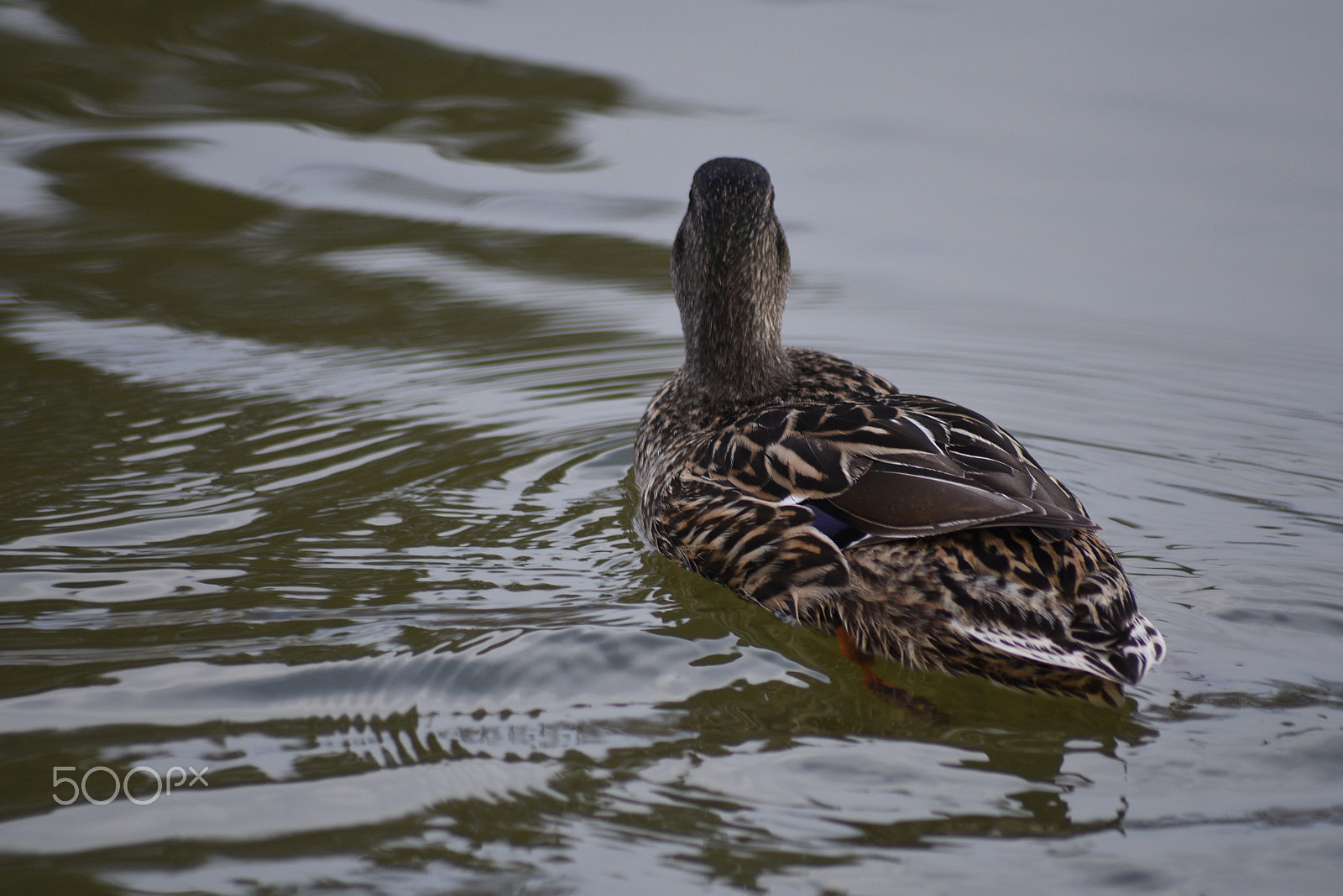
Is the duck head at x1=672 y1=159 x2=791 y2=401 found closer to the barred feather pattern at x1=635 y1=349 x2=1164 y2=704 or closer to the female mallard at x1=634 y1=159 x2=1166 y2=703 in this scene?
the female mallard at x1=634 y1=159 x2=1166 y2=703

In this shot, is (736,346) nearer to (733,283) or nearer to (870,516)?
(733,283)

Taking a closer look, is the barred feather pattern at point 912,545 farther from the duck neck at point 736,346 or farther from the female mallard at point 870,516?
the duck neck at point 736,346

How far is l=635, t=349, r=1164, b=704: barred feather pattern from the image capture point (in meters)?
3.96

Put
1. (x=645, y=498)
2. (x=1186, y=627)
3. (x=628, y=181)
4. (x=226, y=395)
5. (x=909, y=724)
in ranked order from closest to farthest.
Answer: (x=909, y=724), (x=1186, y=627), (x=645, y=498), (x=226, y=395), (x=628, y=181)

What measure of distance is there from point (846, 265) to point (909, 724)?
5.20 metres

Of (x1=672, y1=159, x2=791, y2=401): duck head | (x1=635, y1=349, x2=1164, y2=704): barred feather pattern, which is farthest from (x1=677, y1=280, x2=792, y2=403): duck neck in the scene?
(x1=635, y1=349, x2=1164, y2=704): barred feather pattern

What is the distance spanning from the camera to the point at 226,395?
670cm

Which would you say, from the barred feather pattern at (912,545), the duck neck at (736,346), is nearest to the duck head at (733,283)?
the duck neck at (736,346)

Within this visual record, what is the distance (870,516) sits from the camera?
4297mm

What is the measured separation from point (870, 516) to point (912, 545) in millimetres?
164

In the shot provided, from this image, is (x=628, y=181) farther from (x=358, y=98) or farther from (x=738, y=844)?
(x=738, y=844)

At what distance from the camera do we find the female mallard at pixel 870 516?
3.98 meters

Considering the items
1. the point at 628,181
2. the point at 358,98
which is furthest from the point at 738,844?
the point at 358,98

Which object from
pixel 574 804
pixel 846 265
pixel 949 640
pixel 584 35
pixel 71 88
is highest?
pixel 584 35
